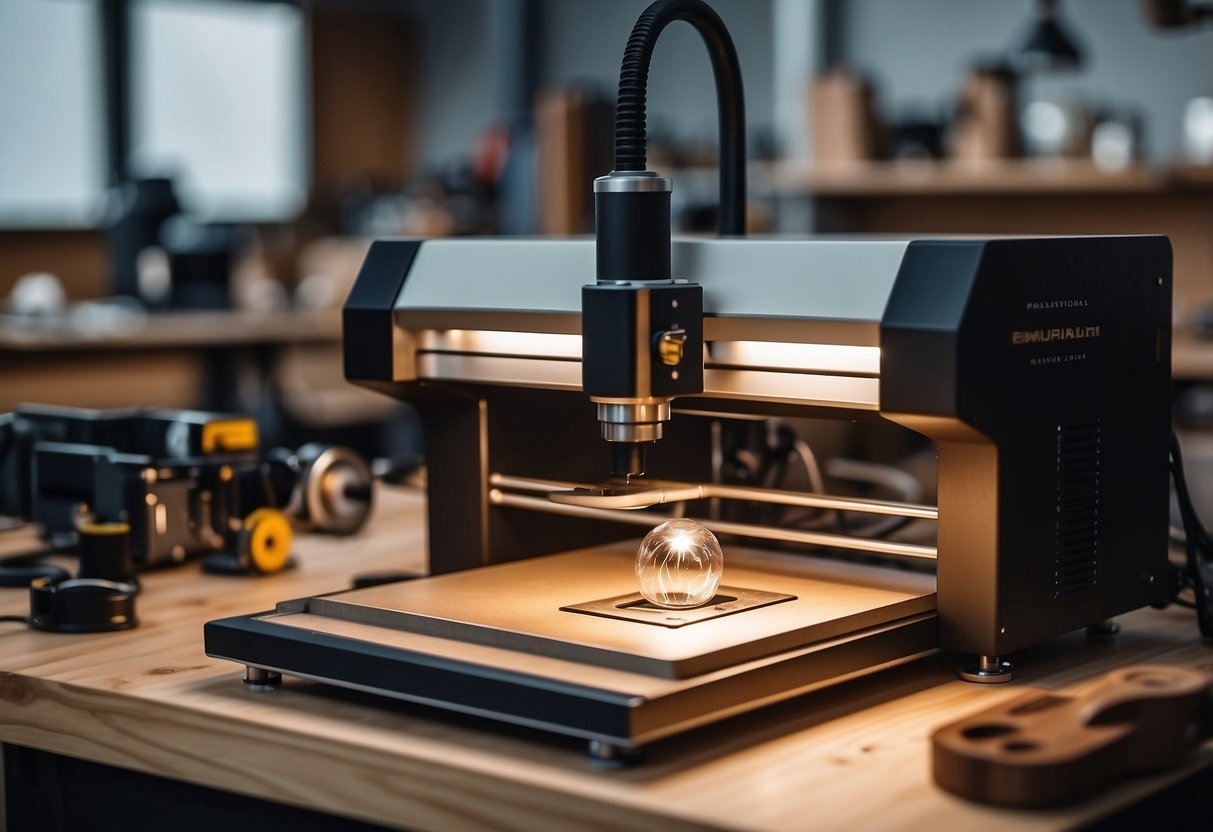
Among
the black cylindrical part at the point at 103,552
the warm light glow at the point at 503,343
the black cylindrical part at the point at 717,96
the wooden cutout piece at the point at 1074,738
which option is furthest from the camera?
the black cylindrical part at the point at 103,552

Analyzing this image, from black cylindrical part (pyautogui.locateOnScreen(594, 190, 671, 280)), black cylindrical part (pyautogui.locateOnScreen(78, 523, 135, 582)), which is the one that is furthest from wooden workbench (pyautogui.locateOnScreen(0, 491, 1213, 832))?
black cylindrical part (pyautogui.locateOnScreen(594, 190, 671, 280))

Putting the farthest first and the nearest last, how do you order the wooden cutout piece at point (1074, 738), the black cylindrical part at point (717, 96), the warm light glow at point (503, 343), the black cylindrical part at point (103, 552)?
the black cylindrical part at point (103, 552), the warm light glow at point (503, 343), the black cylindrical part at point (717, 96), the wooden cutout piece at point (1074, 738)

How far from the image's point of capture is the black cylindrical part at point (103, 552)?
1323mm

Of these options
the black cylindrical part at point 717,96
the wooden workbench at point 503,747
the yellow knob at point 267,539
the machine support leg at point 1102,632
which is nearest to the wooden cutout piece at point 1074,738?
the wooden workbench at point 503,747

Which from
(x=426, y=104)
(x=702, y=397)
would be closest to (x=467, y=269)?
(x=702, y=397)

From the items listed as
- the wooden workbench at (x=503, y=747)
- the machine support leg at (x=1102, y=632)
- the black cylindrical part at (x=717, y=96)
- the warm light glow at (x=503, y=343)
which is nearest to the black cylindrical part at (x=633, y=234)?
the black cylindrical part at (x=717, y=96)

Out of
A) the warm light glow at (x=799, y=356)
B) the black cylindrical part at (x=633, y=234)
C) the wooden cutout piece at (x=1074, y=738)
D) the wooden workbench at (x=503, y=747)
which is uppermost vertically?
the black cylindrical part at (x=633, y=234)

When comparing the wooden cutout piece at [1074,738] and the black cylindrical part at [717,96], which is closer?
the wooden cutout piece at [1074,738]

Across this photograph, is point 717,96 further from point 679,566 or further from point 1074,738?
point 1074,738

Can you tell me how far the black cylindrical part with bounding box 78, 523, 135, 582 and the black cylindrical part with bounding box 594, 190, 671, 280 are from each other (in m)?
0.59

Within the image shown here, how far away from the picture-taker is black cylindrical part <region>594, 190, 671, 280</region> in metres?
0.94

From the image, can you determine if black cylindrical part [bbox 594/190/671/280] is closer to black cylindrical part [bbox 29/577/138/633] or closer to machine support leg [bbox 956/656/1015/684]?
machine support leg [bbox 956/656/1015/684]

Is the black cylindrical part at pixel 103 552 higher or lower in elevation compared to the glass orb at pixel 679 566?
lower

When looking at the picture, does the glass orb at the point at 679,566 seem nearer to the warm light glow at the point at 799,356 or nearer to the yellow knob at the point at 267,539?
the warm light glow at the point at 799,356
